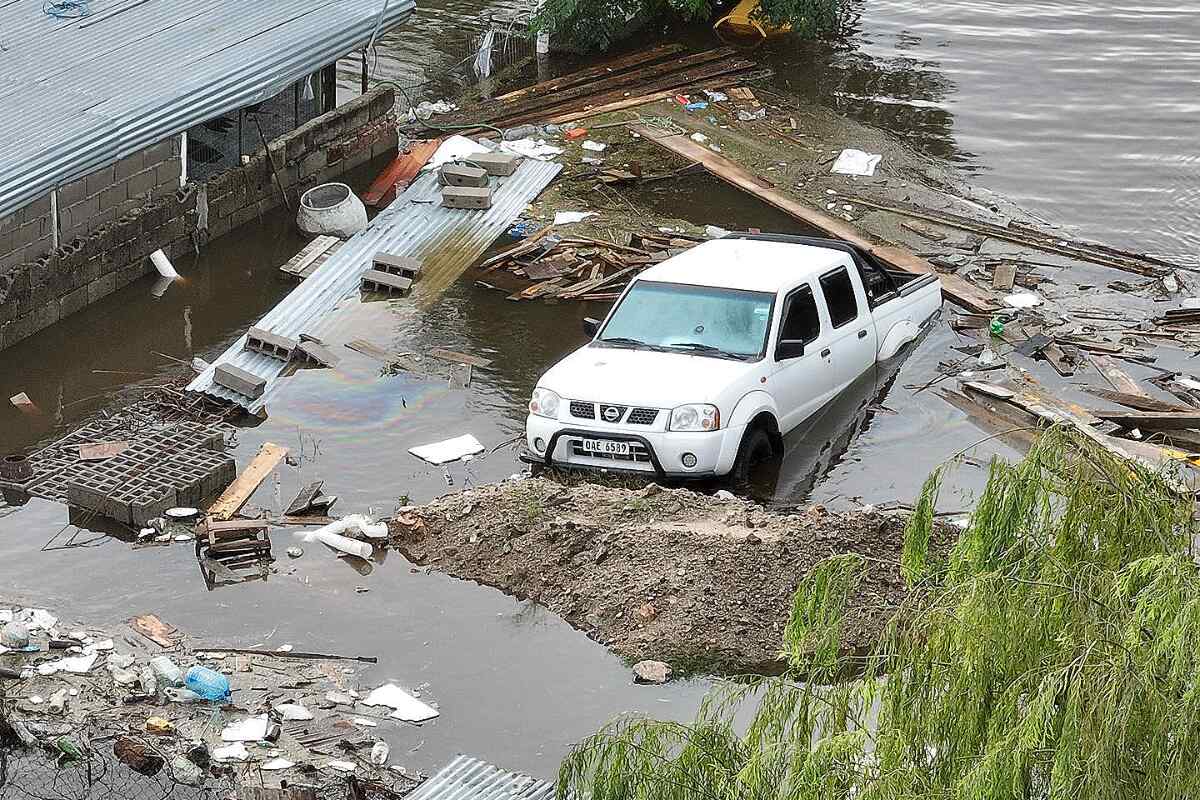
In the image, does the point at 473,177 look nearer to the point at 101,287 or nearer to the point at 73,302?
the point at 101,287

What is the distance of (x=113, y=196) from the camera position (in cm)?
1848

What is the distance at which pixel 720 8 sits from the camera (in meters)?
28.8

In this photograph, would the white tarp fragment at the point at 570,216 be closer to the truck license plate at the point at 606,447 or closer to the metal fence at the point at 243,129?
the metal fence at the point at 243,129

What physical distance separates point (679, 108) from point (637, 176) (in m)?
2.91

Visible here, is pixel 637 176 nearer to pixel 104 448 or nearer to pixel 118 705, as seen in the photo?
pixel 104 448

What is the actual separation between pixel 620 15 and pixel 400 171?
6.60 m

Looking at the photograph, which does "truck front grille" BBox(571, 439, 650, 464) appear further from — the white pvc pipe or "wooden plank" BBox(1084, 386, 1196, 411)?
the white pvc pipe

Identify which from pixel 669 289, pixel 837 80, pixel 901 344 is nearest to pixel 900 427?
pixel 901 344

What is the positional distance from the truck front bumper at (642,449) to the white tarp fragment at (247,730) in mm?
3958

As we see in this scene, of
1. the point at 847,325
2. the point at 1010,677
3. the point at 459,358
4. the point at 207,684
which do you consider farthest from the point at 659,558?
the point at 1010,677

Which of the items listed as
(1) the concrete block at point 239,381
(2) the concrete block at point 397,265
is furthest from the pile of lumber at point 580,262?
(1) the concrete block at point 239,381

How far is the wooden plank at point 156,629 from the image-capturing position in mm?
11812

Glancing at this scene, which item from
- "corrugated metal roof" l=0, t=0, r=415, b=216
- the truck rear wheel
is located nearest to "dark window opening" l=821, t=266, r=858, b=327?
the truck rear wheel

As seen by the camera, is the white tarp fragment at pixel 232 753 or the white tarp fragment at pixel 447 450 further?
the white tarp fragment at pixel 447 450
